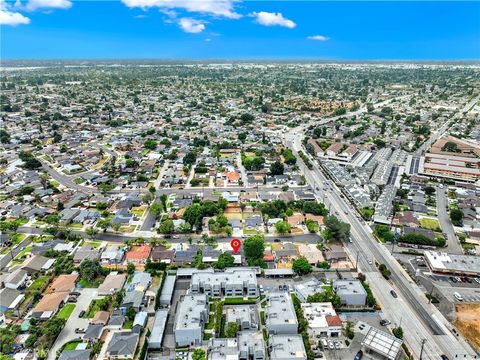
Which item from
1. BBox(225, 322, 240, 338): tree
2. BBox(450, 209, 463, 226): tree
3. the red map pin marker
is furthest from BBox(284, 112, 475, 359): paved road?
BBox(225, 322, 240, 338): tree

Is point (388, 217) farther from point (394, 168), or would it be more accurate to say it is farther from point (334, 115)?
point (334, 115)

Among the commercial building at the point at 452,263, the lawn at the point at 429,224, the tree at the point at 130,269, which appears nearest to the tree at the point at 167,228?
the tree at the point at 130,269

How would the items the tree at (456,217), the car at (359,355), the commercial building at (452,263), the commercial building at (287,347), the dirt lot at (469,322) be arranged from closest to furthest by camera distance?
the commercial building at (287,347) → the car at (359,355) → the dirt lot at (469,322) → the commercial building at (452,263) → the tree at (456,217)

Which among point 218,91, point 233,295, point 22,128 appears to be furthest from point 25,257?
point 218,91

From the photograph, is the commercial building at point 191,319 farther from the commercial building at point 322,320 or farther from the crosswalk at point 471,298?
the crosswalk at point 471,298

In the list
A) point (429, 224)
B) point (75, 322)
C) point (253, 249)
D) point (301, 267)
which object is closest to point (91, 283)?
A: point (75, 322)

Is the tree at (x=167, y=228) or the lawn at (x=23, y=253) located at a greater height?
the tree at (x=167, y=228)

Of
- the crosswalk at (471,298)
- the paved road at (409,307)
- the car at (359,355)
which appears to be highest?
the crosswalk at (471,298)

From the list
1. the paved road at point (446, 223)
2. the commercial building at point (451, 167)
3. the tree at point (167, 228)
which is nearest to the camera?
the paved road at point (446, 223)

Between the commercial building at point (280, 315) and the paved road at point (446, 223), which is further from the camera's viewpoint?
the paved road at point (446, 223)
